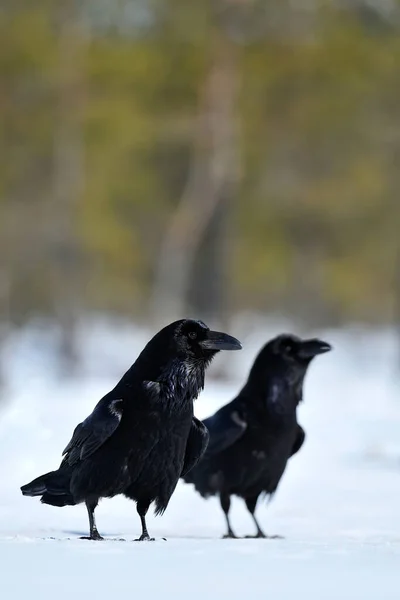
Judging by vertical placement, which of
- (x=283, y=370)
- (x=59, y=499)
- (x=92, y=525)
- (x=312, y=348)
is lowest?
(x=92, y=525)

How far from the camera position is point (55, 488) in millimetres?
6336

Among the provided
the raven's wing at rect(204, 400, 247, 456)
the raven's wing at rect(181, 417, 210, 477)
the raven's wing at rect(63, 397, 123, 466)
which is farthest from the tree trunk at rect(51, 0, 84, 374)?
the raven's wing at rect(63, 397, 123, 466)

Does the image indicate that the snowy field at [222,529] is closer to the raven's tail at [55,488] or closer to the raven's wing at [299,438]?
the raven's tail at [55,488]

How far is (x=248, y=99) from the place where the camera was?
22.1 meters

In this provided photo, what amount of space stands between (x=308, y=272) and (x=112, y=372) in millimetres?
7203

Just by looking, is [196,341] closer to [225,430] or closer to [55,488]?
[55,488]

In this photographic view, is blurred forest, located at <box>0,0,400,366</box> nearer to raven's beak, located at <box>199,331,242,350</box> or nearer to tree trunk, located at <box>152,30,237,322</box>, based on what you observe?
tree trunk, located at <box>152,30,237,322</box>

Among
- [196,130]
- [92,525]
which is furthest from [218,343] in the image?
[196,130]

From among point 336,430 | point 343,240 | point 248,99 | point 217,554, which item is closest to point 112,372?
point 343,240

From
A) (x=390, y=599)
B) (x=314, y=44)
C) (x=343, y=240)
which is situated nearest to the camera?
(x=390, y=599)

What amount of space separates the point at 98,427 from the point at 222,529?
222 cm

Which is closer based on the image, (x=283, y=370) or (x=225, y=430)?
(x=225, y=430)

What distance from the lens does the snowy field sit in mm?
4309

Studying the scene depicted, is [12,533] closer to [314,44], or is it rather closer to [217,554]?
[217,554]
